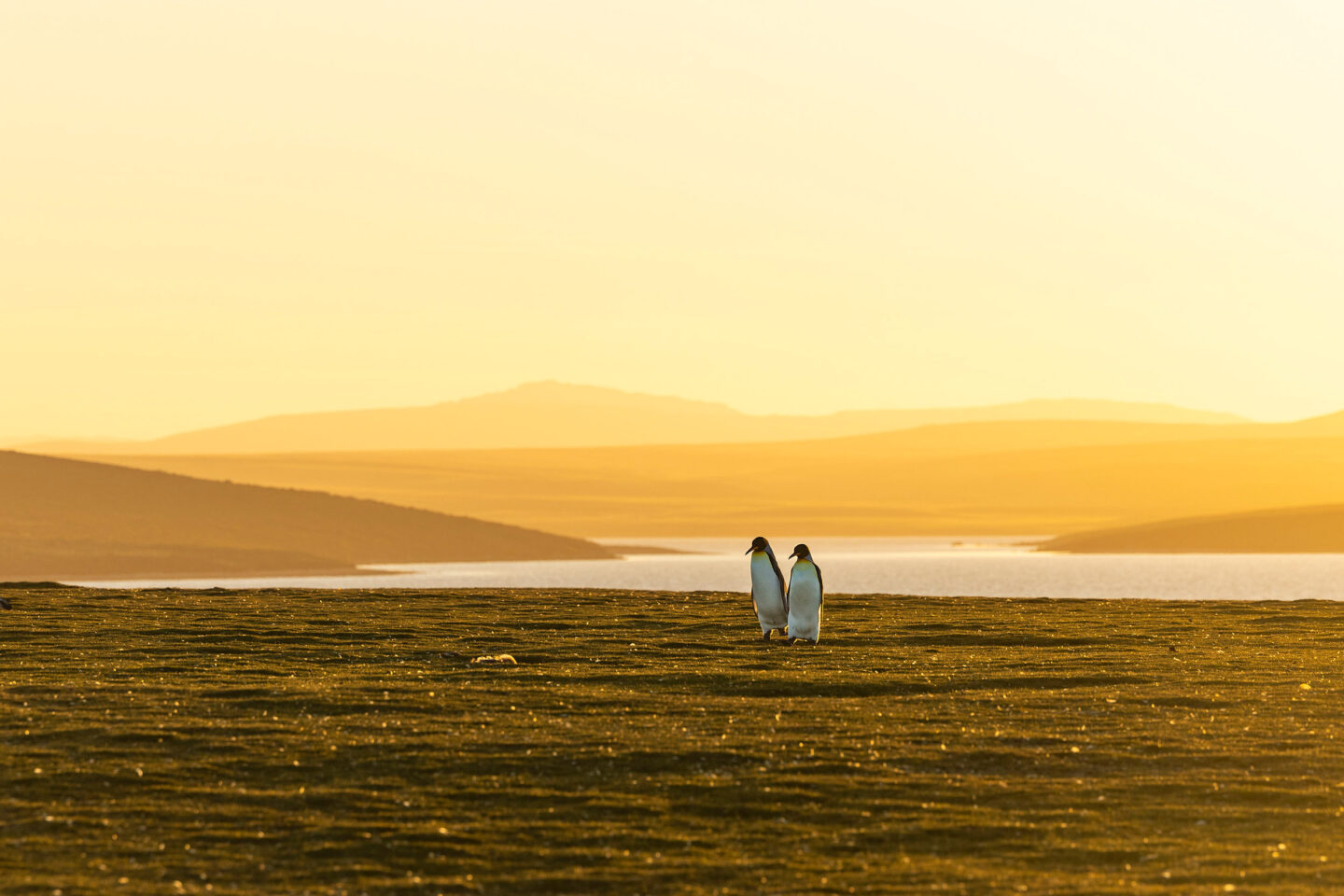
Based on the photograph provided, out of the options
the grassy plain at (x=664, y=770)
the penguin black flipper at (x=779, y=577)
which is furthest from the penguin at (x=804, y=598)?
the grassy plain at (x=664, y=770)

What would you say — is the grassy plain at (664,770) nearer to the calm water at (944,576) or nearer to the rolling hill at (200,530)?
the calm water at (944,576)

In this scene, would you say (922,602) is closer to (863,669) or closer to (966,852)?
(863,669)

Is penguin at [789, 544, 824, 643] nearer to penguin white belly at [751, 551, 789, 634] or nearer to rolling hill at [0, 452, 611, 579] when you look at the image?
penguin white belly at [751, 551, 789, 634]

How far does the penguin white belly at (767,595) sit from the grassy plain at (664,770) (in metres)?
2.44

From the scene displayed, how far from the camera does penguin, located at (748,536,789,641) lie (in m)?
34.4

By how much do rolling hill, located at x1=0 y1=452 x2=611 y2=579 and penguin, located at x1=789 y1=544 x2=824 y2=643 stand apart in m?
109

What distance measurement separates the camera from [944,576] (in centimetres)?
12256

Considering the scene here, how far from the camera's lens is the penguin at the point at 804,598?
32.5m

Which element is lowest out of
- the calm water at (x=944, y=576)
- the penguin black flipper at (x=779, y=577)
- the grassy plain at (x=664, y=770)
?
the grassy plain at (x=664, y=770)

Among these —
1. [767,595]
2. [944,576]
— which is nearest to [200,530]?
[944,576]

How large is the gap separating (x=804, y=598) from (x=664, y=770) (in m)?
13.9

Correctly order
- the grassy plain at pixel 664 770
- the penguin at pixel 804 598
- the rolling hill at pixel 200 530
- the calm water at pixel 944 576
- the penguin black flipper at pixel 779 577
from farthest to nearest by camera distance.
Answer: the rolling hill at pixel 200 530 < the calm water at pixel 944 576 < the penguin black flipper at pixel 779 577 < the penguin at pixel 804 598 < the grassy plain at pixel 664 770

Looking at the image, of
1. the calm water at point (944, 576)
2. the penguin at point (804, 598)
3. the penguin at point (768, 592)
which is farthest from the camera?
the calm water at point (944, 576)

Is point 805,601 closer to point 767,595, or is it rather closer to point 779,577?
point 779,577
